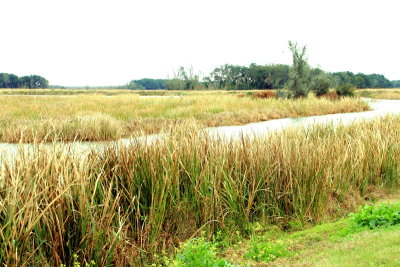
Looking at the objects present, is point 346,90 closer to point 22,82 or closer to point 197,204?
point 197,204

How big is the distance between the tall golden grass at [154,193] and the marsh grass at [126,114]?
3956 mm

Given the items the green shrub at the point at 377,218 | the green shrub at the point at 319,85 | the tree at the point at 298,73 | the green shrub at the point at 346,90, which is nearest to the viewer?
the green shrub at the point at 377,218

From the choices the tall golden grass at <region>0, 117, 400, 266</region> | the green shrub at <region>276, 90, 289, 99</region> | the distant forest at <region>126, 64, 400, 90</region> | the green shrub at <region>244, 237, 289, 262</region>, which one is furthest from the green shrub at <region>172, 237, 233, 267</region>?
the distant forest at <region>126, 64, 400, 90</region>

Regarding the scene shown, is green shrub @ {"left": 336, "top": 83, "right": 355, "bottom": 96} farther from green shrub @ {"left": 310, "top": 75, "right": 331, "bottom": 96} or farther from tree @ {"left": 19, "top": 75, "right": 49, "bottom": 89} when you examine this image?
tree @ {"left": 19, "top": 75, "right": 49, "bottom": 89}

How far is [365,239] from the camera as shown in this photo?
333 centimetres

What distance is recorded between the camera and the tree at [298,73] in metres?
23.1

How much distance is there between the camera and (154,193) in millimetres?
3904

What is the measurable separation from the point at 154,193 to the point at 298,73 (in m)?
21.0

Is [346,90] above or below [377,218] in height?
above

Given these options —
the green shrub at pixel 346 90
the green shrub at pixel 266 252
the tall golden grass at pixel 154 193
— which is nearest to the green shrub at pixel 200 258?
the tall golden grass at pixel 154 193

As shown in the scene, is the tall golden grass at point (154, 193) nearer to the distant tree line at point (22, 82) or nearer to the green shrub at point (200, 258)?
the green shrub at point (200, 258)

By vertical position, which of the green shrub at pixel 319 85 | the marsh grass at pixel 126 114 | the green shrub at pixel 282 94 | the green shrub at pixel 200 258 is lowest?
the green shrub at pixel 200 258

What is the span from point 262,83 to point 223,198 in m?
66.2

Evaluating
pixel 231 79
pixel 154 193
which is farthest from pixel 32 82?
pixel 154 193
